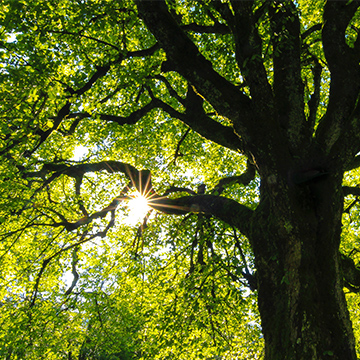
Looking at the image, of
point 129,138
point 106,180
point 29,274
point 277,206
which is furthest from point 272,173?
point 106,180

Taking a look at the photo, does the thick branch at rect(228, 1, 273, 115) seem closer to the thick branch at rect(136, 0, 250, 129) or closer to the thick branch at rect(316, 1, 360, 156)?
the thick branch at rect(136, 0, 250, 129)

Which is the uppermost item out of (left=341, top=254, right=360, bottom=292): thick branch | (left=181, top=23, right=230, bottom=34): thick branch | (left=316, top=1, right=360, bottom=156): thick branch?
(left=181, top=23, right=230, bottom=34): thick branch

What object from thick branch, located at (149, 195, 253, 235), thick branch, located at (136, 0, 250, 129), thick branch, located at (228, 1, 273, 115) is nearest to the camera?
thick branch, located at (228, 1, 273, 115)

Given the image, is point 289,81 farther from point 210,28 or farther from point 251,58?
point 210,28

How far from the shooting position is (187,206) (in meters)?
6.85

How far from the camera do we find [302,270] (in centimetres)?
420

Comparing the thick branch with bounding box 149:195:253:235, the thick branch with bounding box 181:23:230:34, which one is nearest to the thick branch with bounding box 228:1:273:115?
the thick branch with bounding box 149:195:253:235

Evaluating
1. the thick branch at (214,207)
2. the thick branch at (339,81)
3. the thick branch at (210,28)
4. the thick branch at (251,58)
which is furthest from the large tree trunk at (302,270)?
the thick branch at (210,28)

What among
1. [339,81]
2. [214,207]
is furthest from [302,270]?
[339,81]

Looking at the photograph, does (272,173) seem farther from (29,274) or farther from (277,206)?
(29,274)

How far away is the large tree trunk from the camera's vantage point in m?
3.76

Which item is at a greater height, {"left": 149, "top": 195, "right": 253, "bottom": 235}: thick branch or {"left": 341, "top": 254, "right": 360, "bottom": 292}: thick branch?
{"left": 149, "top": 195, "right": 253, "bottom": 235}: thick branch

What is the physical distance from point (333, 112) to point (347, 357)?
3.80 metres

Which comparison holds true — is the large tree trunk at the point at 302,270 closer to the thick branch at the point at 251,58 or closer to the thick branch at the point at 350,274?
the thick branch at the point at 251,58
